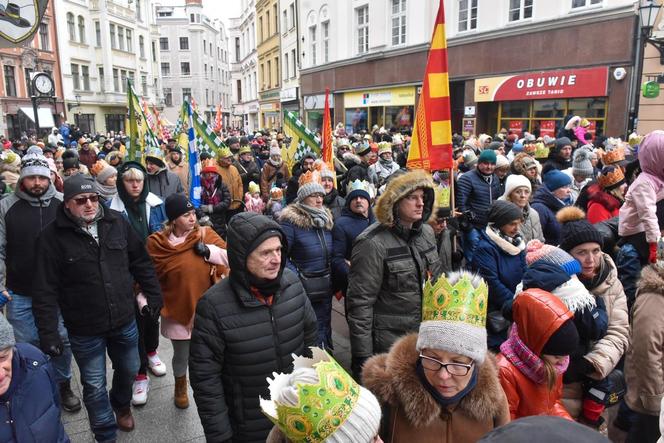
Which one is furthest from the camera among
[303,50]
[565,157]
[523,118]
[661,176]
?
[303,50]

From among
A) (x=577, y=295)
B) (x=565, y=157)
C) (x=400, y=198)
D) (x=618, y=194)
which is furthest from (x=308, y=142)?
(x=577, y=295)

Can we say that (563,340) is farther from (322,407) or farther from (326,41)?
(326,41)

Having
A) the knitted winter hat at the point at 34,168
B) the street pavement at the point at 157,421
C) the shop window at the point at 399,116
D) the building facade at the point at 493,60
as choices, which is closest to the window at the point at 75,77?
the building facade at the point at 493,60

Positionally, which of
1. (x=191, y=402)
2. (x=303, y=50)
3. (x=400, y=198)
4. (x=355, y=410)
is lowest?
(x=191, y=402)

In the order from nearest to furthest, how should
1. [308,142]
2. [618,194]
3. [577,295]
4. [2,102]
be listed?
[577,295] < [618,194] < [308,142] < [2,102]

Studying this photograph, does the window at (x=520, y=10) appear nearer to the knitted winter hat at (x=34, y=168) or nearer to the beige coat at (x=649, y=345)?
the beige coat at (x=649, y=345)

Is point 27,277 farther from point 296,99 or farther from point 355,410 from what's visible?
point 296,99

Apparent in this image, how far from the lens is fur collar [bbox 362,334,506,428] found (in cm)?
195

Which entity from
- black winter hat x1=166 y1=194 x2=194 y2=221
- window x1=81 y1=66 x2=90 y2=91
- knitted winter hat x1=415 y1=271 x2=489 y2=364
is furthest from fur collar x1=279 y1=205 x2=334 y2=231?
window x1=81 y1=66 x2=90 y2=91

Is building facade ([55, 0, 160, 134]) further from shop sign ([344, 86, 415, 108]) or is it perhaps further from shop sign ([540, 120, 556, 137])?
shop sign ([540, 120, 556, 137])

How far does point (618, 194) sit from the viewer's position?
522cm

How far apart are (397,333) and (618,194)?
330 centimetres

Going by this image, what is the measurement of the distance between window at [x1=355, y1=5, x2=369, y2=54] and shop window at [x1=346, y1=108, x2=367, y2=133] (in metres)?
3.03

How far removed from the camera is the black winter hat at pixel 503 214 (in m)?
3.85
